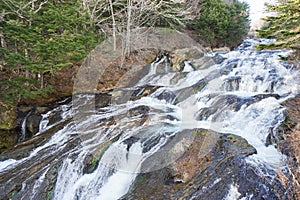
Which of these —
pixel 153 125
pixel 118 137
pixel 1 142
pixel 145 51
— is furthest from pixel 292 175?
pixel 145 51

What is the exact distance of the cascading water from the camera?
446 centimetres

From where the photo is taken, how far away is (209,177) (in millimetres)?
3926

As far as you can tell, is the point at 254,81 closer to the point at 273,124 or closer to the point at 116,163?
the point at 273,124

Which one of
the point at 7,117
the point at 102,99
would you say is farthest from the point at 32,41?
the point at 102,99

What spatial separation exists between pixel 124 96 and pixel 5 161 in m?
4.34

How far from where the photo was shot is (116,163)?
491 cm

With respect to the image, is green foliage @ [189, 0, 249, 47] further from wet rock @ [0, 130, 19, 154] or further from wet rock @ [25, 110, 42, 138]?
wet rock @ [0, 130, 19, 154]

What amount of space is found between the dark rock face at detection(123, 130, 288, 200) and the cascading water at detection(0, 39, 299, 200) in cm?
17

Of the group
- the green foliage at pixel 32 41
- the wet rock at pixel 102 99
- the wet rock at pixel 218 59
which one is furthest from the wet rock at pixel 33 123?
the wet rock at pixel 218 59

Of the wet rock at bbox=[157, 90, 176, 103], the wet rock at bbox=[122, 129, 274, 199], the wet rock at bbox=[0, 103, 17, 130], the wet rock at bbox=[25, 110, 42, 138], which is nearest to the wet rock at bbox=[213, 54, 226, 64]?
the wet rock at bbox=[157, 90, 176, 103]

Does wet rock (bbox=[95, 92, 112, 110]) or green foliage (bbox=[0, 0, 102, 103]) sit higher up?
green foliage (bbox=[0, 0, 102, 103])

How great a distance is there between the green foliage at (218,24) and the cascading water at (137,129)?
699cm

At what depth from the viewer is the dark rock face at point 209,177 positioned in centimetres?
360

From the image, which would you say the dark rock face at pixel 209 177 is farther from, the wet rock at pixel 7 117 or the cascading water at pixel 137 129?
the wet rock at pixel 7 117
